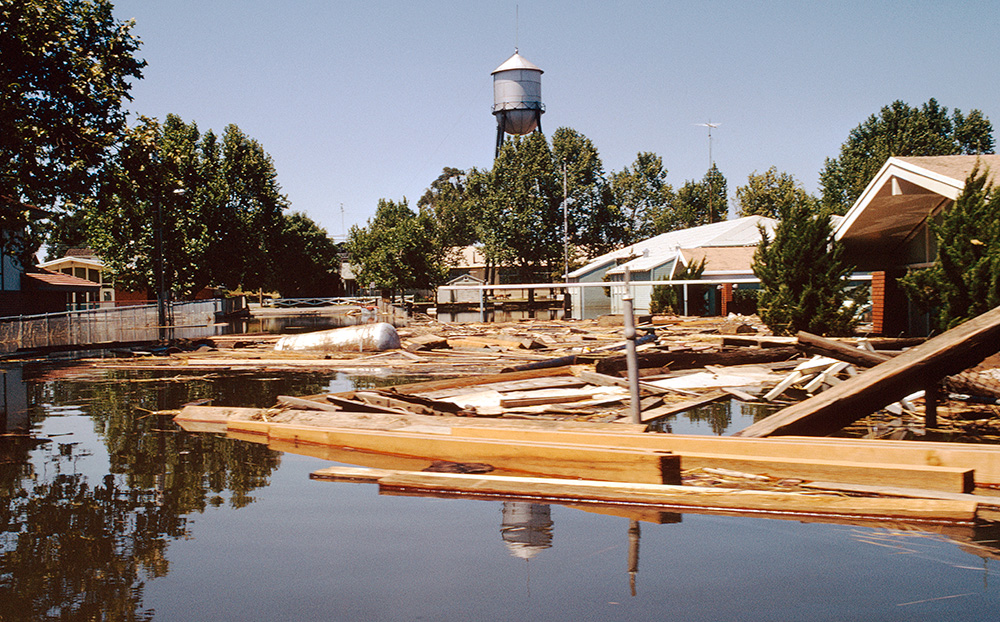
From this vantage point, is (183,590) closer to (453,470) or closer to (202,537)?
(202,537)

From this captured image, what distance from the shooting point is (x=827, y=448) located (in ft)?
22.3

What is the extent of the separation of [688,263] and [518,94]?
40417 millimetres

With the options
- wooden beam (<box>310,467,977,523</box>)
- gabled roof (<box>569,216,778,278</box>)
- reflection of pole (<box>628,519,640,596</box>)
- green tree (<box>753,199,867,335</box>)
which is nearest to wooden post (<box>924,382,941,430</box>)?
wooden beam (<box>310,467,977,523</box>)

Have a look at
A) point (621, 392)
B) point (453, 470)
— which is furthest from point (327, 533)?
point (621, 392)

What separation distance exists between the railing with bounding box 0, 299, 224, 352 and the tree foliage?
309 inches

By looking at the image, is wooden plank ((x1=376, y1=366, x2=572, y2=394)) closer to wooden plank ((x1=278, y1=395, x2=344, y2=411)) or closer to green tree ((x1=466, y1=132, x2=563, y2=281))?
wooden plank ((x1=278, y1=395, x2=344, y2=411))

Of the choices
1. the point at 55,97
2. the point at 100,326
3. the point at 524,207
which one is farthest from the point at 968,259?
the point at 524,207

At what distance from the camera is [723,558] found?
512cm

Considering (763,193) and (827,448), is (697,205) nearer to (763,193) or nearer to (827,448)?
(763,193)

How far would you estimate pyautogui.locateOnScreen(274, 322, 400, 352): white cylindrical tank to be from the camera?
76.6 feet

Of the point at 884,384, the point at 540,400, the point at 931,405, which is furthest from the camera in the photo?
the point at 540,400

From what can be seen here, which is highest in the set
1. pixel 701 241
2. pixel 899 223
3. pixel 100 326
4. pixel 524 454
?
pixel 701 241

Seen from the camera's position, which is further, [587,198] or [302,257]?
[587,198]

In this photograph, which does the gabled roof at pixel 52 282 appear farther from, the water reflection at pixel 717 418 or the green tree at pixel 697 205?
the green tree at pixel 697 205
